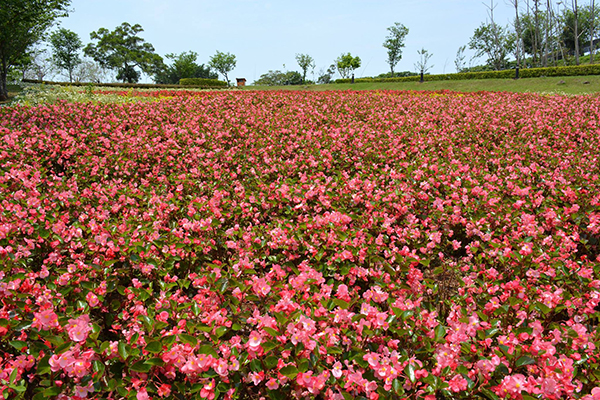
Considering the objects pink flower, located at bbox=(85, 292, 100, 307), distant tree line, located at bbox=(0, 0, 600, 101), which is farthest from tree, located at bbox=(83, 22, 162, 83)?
pink flower, located at bbox=(85, 292, 100, 307)

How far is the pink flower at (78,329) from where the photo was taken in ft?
6.17

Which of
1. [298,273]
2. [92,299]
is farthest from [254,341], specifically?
[92,299]

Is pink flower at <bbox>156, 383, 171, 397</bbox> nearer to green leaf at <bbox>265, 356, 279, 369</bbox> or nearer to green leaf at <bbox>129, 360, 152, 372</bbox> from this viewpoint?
green leaf at <bbox>129, 360, 152, 372</bbox>

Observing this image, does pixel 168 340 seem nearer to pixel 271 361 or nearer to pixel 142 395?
pixel 142 395

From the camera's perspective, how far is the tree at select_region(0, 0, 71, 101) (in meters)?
15.6

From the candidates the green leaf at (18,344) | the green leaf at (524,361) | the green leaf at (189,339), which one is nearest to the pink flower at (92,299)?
the green leaf at (18,344)

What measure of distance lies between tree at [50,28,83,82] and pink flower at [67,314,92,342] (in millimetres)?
76355

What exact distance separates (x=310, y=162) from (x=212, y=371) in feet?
14.4

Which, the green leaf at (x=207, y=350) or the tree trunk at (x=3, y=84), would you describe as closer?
the green leaf at (x=207, y=350)

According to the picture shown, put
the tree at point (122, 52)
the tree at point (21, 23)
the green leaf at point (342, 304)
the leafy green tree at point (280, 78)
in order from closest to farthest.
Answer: the green leaf at point (342, 304) → the tree at point (21, 23) → the tree at point (122, 52) → the leafy green tree at point (280, 78)

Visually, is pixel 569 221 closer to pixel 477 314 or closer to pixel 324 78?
pixel 477 314

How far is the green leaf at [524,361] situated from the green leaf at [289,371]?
1.27 m

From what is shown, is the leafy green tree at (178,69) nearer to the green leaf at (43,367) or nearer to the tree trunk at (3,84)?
the tree trunk at (3,84)

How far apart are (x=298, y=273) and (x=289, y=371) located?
3.97 ft
